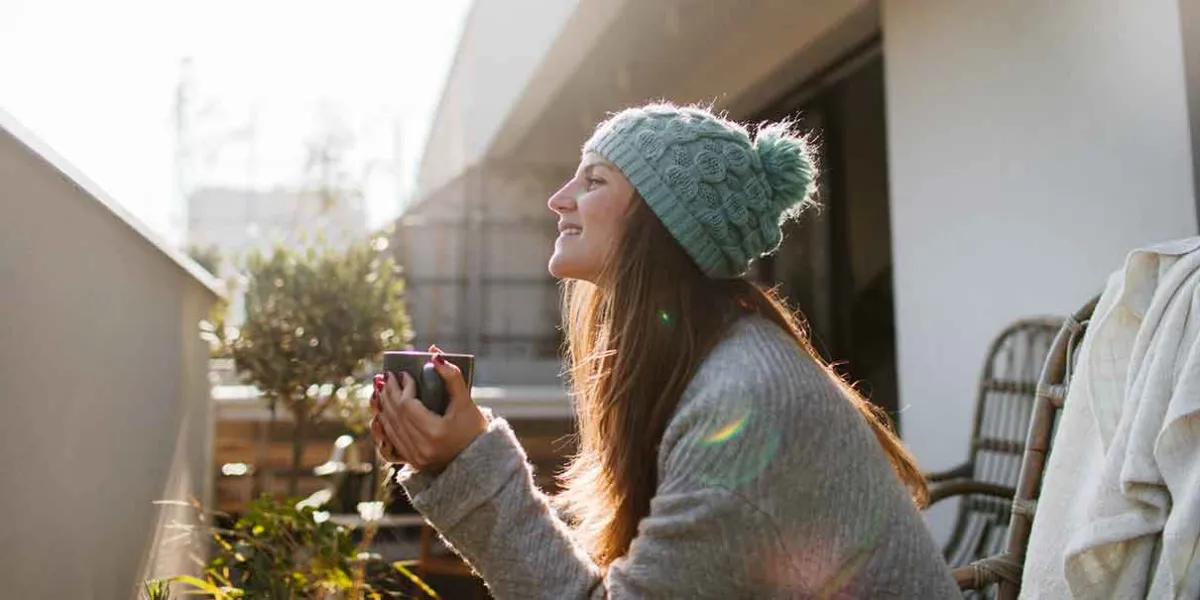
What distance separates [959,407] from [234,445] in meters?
3.38

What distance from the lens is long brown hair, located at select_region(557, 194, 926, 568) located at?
1.21 metres

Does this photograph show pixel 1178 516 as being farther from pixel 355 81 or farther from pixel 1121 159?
pixel 355 81

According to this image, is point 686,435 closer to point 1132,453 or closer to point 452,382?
point 452,382

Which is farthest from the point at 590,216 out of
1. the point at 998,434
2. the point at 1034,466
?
the point at 998,434

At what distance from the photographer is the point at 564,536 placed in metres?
1.14

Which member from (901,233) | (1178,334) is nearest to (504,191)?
(901,233)

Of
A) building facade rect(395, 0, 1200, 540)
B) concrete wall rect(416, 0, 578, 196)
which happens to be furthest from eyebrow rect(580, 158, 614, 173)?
concrete wall rect(416, 0, 578, 196)

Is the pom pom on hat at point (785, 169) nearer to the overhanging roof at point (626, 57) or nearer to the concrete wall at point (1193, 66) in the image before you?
the concrete wall at point (1193, 66)

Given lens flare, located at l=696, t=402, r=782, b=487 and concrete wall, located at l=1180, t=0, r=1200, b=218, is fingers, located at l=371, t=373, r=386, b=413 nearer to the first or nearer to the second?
lens flare, located at l=696, t=402, r=782, b=487

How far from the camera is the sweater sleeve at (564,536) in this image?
1016mm

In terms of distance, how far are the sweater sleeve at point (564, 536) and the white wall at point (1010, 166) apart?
145 cm

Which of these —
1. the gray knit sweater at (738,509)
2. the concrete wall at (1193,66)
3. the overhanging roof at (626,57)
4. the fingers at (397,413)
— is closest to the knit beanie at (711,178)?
the gray knit sweater at (738,509)

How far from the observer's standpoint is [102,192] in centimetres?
173

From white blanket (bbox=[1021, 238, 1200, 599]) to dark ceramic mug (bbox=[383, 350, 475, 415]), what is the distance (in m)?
0.93
